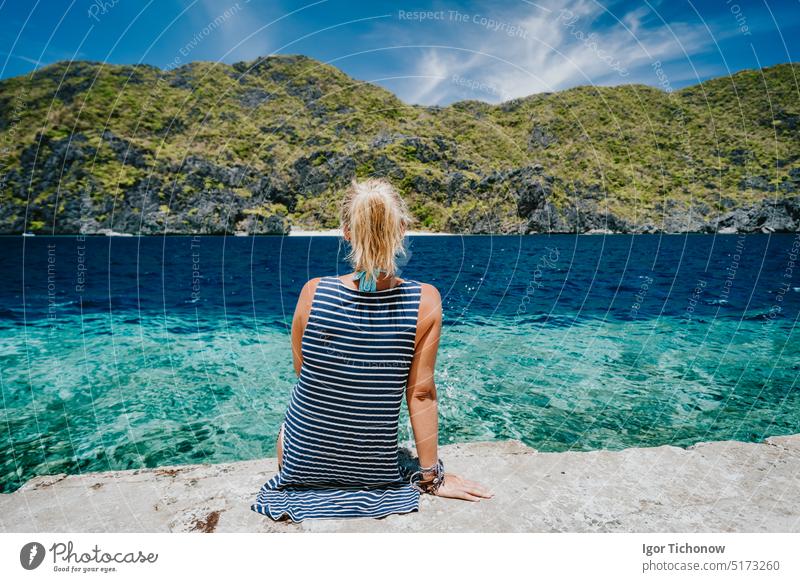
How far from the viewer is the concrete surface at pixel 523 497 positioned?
2350 mm

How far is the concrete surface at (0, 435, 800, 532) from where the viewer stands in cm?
235

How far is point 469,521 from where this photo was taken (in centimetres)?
234

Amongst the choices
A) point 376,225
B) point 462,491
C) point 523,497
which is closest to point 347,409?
point 462,491

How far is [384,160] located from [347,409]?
1928 inches

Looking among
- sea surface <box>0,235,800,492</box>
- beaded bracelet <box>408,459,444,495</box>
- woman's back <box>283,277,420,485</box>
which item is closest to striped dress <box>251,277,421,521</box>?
woman's back <box>283,277,420,485</box>

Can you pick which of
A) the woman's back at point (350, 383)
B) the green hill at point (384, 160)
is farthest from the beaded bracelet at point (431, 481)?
the green hill at point (384, 160)

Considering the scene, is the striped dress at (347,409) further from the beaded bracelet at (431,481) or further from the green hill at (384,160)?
the green hill at (384,160)

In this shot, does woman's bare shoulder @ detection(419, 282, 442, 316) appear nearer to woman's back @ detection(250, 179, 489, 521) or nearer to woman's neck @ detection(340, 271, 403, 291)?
woman's back @ detection(250, 179, 489, 521)

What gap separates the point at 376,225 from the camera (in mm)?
2234

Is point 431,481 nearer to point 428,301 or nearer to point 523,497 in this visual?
point 523,497

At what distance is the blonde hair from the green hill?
25.1m

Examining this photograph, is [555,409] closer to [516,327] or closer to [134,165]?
[516,327]

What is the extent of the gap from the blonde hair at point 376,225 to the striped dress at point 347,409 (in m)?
0.16

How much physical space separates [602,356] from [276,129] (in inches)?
1006
